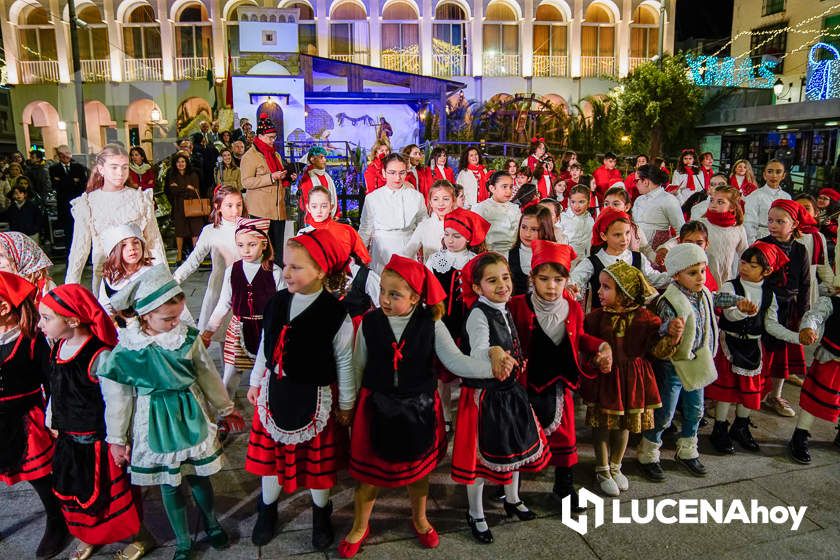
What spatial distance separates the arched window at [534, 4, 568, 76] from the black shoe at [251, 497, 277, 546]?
26.9m

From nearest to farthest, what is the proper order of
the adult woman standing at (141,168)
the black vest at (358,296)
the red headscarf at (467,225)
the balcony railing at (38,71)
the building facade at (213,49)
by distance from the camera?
1. the red headscarf at (467,225)
2. the black vest at (358,296)
3. the adult woman standing at (141,168)
4. the building facade at (213,49)
5. the balcony railing at (38,71)

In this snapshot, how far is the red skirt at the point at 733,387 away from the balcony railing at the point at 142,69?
27.1m

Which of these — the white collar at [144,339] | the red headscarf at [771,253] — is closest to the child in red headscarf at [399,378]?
the white collar at [144,339]

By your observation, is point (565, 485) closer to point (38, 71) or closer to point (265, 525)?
point (265, 525)

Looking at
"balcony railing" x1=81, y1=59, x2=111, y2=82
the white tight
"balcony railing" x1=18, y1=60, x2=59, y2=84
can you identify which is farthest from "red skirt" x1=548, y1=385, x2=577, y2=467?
"balcony railing" x1=18, y1=60, x2=59, y2=84

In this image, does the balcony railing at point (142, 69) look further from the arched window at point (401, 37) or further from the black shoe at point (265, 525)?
the black shoe at point (265, 525)

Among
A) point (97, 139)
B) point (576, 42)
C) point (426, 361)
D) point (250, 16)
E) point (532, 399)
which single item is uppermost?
point (576, 42)

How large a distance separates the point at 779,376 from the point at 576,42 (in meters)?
25.3

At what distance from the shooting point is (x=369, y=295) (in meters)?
5.02

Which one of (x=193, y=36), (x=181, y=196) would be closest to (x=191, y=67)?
(x=193, y=36)

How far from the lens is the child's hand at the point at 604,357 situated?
347 centimetres

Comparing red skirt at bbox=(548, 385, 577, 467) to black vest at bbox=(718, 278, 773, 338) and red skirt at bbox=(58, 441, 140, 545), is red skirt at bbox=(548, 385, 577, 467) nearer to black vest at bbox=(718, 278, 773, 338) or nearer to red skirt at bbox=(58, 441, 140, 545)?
black vest at bbox=(718, 278, 773, 338)

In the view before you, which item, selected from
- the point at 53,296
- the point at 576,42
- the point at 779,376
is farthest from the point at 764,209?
the point at 576,42

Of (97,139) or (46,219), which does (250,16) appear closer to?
(46,219)
